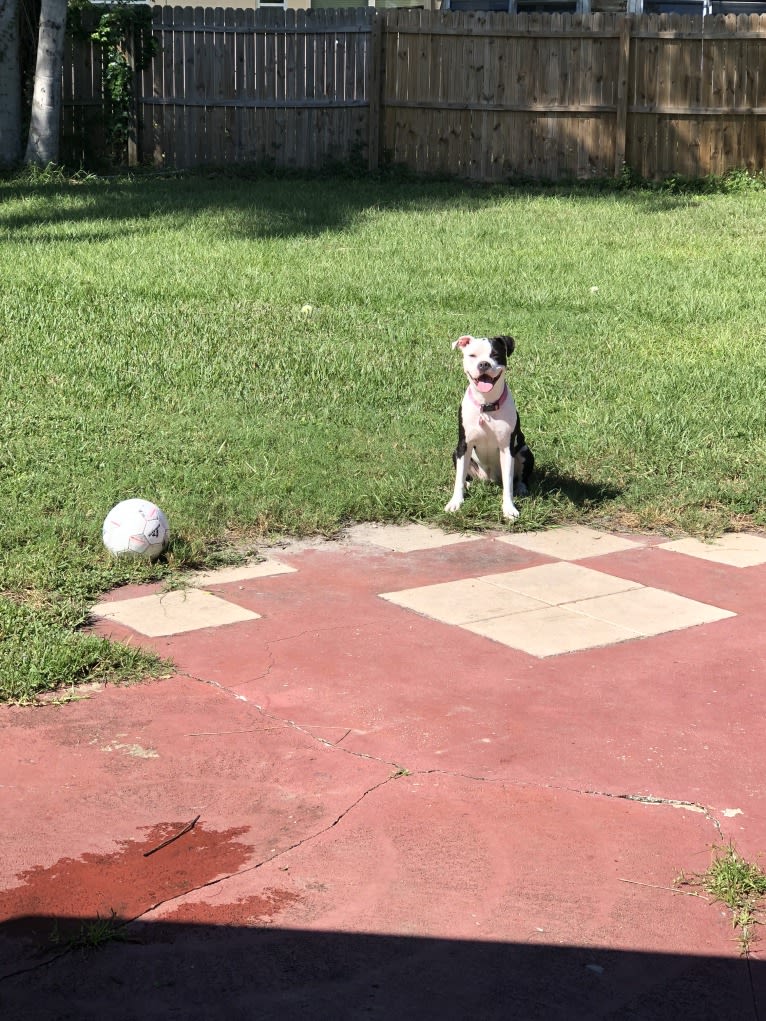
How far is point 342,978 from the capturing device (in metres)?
3.00

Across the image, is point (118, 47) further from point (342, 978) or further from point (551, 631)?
point (342, 978)

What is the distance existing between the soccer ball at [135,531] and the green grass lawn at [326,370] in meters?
0.08

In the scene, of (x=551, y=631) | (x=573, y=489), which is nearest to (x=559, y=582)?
(x=551, y=631)

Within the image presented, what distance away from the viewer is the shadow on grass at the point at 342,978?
290 cm

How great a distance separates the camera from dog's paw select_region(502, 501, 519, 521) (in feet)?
22.2

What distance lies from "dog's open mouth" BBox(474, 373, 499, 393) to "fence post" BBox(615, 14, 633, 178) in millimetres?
12892

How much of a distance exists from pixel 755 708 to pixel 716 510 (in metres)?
2.65

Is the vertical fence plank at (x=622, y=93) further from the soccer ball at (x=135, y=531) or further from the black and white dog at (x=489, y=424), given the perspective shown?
the soccer ball at (x=135, y=531)

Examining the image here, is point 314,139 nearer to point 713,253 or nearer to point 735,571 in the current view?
point 713,253

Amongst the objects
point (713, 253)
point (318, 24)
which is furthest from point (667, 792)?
point (318, 24)

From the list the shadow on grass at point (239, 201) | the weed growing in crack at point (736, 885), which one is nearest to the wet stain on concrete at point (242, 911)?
the weed growing in crack at point (736, 885)

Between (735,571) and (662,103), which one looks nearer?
(735,571)

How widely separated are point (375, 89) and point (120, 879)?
17210 mm

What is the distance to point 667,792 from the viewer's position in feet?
12.9
